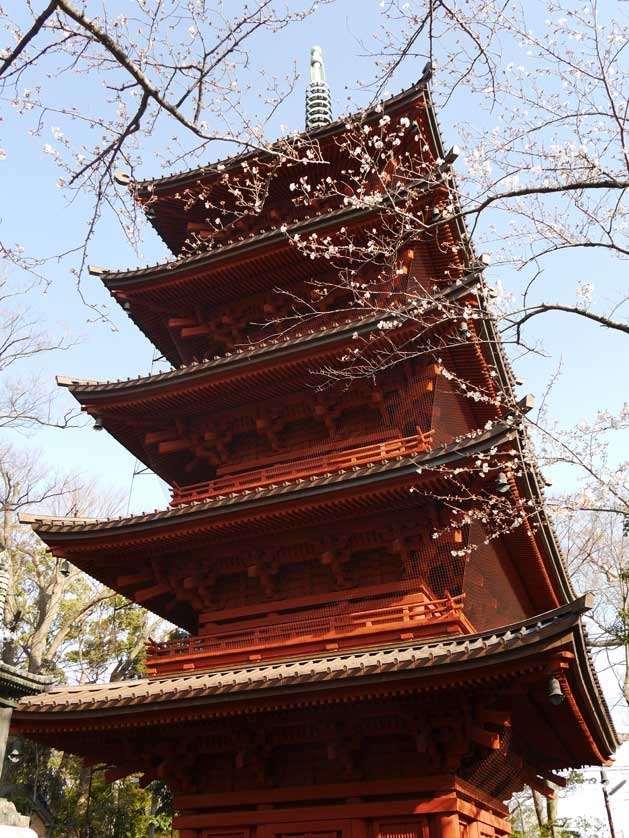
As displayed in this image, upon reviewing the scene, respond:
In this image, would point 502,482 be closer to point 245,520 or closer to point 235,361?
point 245,520

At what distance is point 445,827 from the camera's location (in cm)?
782

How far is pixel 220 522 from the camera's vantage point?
10156 millimetres

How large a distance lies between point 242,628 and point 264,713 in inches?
73.1

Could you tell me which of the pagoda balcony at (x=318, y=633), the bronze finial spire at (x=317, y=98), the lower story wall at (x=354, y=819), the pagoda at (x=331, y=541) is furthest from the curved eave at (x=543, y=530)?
the bronze finial spire at (x=317, y=98)

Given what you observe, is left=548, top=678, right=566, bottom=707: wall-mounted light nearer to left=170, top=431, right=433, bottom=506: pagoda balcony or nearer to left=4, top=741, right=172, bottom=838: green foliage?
left=170, top=431, right=433, bottom=506: pagoda balcony

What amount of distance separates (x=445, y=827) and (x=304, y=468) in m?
5.25

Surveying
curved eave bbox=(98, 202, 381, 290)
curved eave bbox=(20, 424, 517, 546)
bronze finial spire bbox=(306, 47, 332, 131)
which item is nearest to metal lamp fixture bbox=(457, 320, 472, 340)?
curved eave bbox=(20, 424, 517, 546)

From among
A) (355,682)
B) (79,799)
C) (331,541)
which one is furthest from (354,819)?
(79,799)

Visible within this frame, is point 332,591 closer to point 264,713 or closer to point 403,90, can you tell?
point 264,713

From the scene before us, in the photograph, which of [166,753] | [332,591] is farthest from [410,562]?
[166,753]

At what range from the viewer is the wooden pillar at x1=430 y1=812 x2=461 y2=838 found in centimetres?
779

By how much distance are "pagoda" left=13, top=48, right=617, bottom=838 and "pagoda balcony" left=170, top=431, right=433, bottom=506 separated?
0.05 metres

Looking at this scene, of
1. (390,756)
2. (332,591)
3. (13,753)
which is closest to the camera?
(390,756)

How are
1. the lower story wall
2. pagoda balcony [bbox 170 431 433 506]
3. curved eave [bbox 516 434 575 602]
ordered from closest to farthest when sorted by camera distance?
1. the lower story wall
2. curved eave [bbox 516 434 575 602]
3. pagoda balcony [bbox 170 431 433 506]
